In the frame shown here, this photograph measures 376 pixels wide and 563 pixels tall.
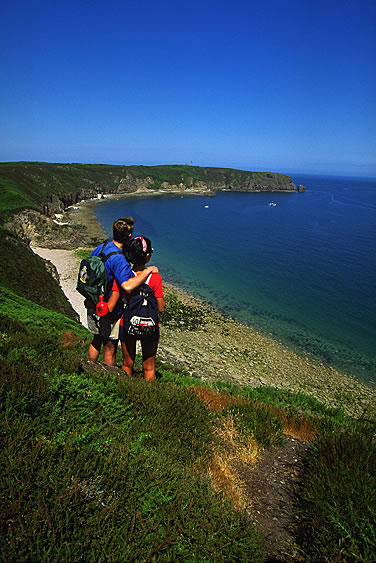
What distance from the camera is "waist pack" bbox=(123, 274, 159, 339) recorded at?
4.61 meters

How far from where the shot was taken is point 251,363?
59.4ft

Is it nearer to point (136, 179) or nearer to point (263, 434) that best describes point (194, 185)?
point (136, 179)

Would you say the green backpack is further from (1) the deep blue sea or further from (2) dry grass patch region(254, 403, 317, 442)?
(1) the deep blue sea

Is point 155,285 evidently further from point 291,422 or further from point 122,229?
point 291,422

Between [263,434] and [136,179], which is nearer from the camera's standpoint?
[263,434]

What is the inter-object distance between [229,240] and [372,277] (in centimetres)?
2517

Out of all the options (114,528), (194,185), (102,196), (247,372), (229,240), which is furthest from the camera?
(194,185)

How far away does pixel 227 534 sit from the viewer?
8.23 ft

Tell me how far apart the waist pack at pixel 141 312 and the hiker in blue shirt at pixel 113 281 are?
17 cm

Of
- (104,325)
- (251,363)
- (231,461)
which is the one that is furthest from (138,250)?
(251,363)

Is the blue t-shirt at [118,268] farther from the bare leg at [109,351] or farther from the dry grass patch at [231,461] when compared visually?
the dry grass patch at [231,461]

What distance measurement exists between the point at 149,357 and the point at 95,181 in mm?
119052

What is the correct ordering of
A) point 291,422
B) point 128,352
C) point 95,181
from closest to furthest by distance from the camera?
point 128,352
point 291,422
point 95,181

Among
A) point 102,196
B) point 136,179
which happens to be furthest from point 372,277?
point 136,179
